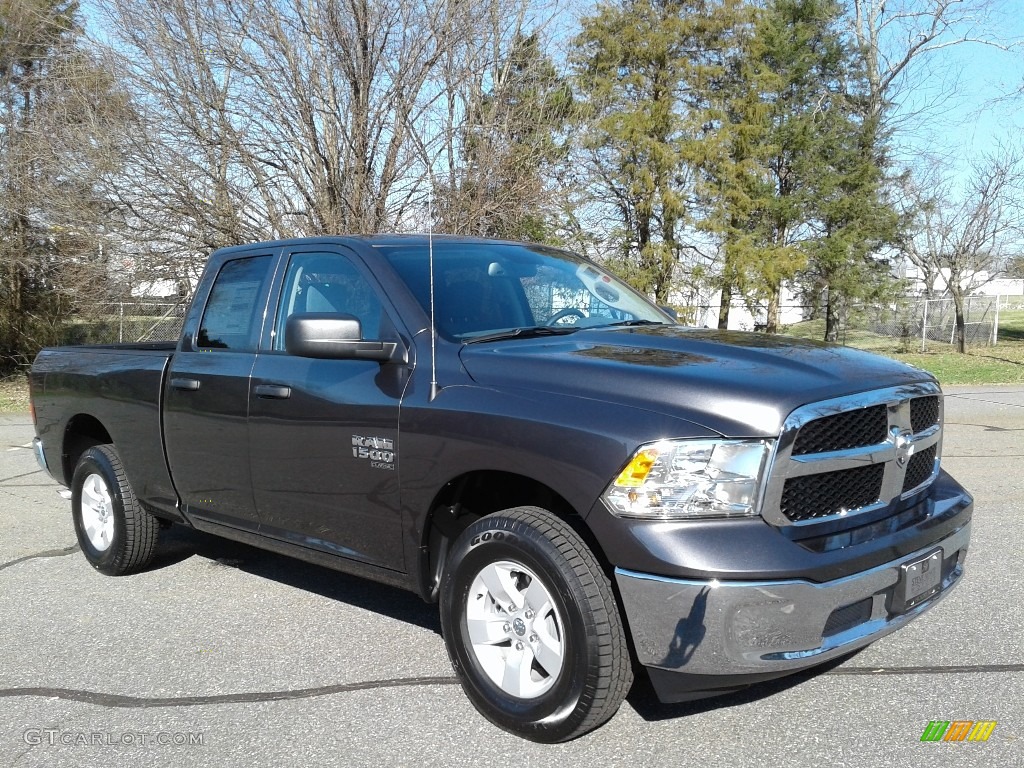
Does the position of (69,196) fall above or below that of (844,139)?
below

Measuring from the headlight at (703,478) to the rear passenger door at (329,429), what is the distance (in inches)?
47.2

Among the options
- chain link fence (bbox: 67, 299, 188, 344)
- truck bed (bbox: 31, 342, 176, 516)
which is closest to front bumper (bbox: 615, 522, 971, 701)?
truck bed (bbox: 31, 342, 176, 516)

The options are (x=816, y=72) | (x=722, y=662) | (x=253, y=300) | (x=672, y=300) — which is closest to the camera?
(x=722, y=662)

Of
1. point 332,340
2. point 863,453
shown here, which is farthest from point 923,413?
point 332,340

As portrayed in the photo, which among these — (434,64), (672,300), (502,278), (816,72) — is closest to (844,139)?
(816,72)

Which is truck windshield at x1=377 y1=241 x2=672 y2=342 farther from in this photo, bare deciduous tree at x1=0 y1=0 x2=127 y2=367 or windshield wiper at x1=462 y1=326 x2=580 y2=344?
bare deciduous tree at x1=0 y1=0 x2=127 y2=367

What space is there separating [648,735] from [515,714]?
0.49 meters

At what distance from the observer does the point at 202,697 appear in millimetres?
4020

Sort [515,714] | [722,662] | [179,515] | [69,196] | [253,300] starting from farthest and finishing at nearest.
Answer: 1. [69,196]
2. [179,515]
3. [253,300]
4. [515,714]
5. [722,662]

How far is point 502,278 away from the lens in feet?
15.2

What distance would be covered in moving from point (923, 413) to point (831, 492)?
749 millimetres

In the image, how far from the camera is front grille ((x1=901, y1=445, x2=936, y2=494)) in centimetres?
371

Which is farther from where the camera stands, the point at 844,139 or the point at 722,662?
the point at 844,139

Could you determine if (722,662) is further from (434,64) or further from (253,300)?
(434,64)
